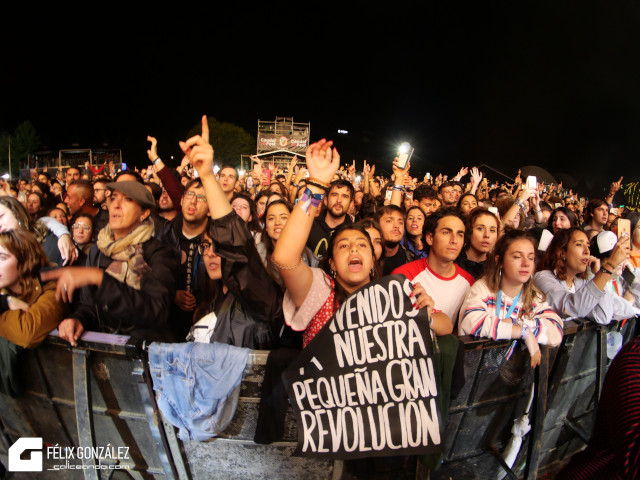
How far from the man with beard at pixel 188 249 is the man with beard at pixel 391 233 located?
78.4 inches

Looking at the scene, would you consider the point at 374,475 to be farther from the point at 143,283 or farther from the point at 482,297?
the point at 143,283

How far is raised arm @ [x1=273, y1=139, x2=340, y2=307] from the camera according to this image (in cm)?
207

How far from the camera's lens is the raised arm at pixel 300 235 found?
2.07m

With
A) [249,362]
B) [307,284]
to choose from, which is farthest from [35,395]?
[307,284]

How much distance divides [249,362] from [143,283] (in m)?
0.88

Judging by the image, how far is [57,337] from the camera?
2.23m

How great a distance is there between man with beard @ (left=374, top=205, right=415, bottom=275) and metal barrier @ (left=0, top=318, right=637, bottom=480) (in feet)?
6.26

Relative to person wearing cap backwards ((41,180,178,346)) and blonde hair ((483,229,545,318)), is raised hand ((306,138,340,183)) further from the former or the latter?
blonde hair ((483,229,545,318))

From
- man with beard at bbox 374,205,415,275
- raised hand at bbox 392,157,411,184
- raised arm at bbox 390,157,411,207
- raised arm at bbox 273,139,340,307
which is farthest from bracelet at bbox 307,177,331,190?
raised hand at bbox 392,157,411,184

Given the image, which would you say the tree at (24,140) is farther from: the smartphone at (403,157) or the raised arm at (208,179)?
the raised arm at (208,179)

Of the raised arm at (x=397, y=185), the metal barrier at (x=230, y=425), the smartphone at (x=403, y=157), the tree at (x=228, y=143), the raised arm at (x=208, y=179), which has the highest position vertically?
the tree at (x=228, y=143)

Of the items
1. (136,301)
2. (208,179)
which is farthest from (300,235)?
(136,301)

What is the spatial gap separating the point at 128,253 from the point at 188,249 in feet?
4.36

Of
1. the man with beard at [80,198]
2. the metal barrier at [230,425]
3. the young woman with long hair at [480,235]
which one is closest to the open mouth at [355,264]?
the metal barrier at [230,425]
